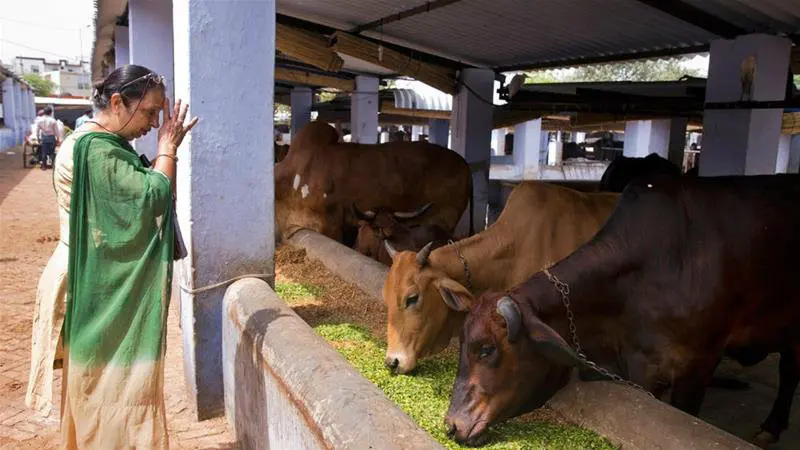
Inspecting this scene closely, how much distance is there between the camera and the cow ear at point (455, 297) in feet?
12.6

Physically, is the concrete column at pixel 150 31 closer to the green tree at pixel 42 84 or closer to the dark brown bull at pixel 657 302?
the dark brown bull at pixel 657 302

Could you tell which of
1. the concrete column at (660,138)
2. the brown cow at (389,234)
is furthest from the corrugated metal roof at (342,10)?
the concrete column at (660,138)

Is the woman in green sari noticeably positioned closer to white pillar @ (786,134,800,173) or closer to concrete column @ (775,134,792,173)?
concrete column @ (775,134,792,173)

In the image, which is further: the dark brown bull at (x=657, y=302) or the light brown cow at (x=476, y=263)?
the light brown cow at (x=476, y=263)

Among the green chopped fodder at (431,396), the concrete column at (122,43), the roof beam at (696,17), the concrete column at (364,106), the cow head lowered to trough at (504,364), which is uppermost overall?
the concrete column at (122,43)

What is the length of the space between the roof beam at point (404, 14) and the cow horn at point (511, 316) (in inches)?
176

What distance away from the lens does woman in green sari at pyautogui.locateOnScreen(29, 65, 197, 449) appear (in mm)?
2510

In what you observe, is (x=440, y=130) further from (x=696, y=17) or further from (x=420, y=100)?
(x=696, y=17)

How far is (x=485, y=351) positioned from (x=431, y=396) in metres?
0.48

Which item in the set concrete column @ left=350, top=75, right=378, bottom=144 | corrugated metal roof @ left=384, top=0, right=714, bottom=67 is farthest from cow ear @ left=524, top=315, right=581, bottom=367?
concrete column @ left=350, top=75, right=378, bottom=144

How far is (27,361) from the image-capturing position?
493 cm

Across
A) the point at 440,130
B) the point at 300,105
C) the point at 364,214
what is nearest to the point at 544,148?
the point at 440,130

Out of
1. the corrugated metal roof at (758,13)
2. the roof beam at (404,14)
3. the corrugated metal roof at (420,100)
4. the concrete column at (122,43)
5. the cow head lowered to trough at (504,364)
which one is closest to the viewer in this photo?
the cow head lowered to trough at (504,364)

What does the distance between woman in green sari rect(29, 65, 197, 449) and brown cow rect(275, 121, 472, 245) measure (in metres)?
5.42
